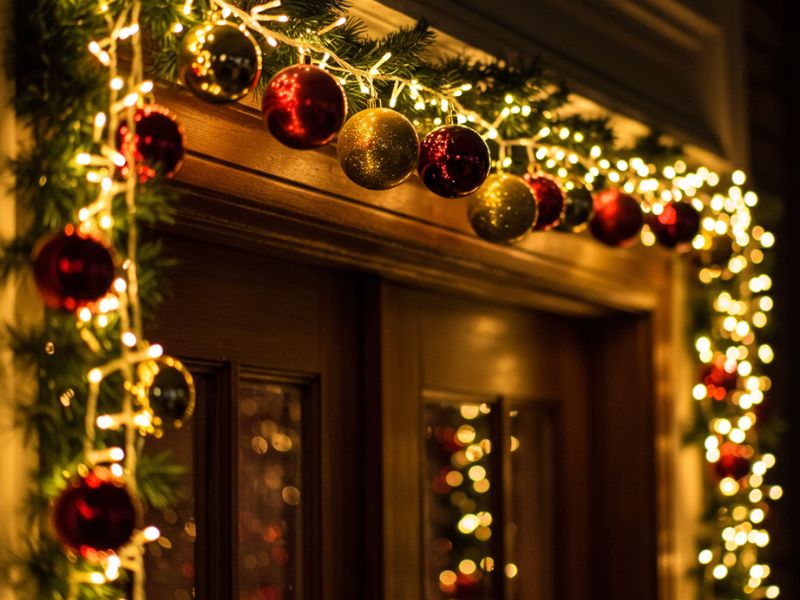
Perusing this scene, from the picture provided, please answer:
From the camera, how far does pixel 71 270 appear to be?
105 cm

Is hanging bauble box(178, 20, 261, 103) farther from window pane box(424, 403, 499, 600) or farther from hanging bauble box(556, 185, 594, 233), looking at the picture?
window pane box(424, 403, 499, 600)

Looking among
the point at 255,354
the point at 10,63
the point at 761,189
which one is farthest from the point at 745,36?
the point at 10,63

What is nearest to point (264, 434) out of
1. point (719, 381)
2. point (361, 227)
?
point (361, 227)

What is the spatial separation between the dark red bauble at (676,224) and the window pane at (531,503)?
0.49 meters

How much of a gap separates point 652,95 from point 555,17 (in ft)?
1.09

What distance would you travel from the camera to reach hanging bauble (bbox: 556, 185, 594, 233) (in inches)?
65.8

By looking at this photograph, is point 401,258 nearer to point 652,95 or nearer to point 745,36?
point 652,95

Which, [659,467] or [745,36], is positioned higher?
[745,36]

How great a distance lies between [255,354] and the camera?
1626 millimetres

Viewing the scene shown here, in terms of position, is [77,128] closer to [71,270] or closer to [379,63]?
[71,270]

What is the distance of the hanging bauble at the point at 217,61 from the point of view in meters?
1.14

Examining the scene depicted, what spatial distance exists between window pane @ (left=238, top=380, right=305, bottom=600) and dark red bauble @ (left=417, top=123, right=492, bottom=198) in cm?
47

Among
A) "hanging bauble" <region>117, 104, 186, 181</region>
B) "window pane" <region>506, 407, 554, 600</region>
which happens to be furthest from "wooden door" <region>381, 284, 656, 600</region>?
"hanging bauble" <region>117, 104, 186, 181</region>

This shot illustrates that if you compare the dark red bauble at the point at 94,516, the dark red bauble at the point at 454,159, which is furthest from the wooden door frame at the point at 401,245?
the dark red bauble at the point at 94,516
